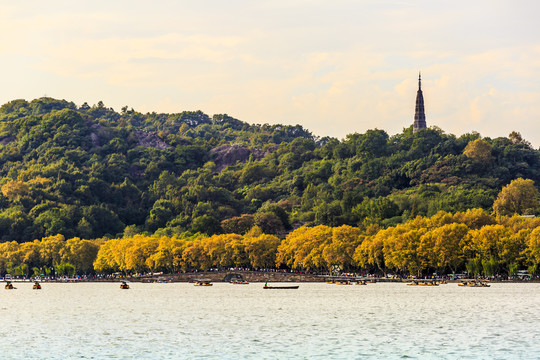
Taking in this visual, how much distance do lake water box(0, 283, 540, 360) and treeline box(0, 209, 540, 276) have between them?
81.8ft

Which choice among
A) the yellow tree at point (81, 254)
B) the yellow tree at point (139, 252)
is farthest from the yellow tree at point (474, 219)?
the yellow tree at point (81, 254)

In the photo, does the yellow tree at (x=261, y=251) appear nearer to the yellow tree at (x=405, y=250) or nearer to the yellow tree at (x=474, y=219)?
the yellow tree at (x=405, y=250)

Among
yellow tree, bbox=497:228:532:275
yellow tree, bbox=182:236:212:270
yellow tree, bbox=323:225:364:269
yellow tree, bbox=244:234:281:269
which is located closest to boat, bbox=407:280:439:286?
yellow tree, bbox=497:228:532:275

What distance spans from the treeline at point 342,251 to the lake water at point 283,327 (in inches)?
982

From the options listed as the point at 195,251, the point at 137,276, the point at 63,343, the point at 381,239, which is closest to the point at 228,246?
the point at 195,251

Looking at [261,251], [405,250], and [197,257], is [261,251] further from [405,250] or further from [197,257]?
[405,250]

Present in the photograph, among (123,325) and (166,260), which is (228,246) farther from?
(123,325)

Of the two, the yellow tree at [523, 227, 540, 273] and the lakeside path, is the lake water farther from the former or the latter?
the lakeside path

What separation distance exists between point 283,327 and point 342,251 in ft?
285

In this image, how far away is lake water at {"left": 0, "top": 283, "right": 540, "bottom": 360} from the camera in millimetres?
57156

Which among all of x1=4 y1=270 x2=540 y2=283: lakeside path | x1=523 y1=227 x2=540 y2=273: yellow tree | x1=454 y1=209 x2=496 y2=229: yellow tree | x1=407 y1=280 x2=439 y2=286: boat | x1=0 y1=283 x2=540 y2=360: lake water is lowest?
x1=0 y1=283 x2=540 y2=360: lake water

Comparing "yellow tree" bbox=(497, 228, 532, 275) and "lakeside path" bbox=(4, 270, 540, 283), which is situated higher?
"yellow tree" bbox=(497, 228, 532, 275)

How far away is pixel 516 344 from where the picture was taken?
59.2 metres

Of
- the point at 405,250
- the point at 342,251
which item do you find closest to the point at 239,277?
the point at 342,251
